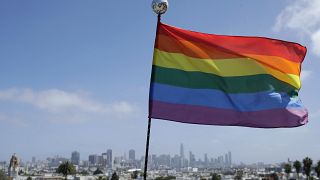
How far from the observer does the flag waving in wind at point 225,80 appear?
8.44 m

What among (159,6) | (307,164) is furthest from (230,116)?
(307,164)

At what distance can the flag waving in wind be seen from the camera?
8438mm

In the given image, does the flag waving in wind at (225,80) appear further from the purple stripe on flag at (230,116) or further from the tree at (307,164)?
the tree at (307,164)

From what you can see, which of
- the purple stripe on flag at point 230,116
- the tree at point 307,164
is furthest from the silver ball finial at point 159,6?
the tree at point 307,164

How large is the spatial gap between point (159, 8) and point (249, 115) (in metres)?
2.41

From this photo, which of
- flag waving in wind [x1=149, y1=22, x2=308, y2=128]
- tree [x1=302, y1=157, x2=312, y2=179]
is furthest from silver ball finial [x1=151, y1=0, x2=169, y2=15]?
tree [x1=302, y1=157, x2=312, y2=179]

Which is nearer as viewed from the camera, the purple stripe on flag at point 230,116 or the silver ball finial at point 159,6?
the silver ball finial at point 159,6

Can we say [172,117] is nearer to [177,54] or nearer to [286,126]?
[177,54]

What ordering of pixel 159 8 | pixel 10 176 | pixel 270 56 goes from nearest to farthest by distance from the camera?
1. pixel 159 8
2. pixel 270 56
3. pixel 10 176

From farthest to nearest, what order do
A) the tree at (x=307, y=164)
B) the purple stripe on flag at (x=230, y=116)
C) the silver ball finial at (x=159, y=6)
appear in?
1. the tree at (x=307, y=164)
2. the purple stripe on flag at (x=230, y=116)
3. the silver ball finial at (x=159, y=6)

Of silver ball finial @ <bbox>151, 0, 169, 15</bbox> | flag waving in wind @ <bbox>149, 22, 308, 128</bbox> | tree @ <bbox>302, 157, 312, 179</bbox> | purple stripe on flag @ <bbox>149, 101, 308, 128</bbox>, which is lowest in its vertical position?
purple stripe on flag @ <bbox>149, 101, 308, 128</bbox>

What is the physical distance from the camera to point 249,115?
27.9ft

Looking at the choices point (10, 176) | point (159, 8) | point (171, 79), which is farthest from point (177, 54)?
point (10, 176)

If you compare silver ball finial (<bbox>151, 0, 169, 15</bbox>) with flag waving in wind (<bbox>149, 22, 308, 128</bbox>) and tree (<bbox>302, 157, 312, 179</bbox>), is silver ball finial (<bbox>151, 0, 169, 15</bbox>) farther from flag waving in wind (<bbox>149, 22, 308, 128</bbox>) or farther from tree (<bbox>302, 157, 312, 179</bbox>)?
tree (<bbox>302, 157, 312, 179</bbox>)
